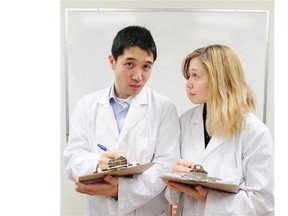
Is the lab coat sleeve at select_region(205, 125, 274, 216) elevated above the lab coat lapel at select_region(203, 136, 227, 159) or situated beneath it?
situated beneath

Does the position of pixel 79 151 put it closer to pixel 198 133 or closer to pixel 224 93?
pixel 198 133

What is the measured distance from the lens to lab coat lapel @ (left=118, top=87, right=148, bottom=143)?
137 cm

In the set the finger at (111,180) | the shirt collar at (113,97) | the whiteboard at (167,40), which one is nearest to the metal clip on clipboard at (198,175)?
the finger at (111,180)

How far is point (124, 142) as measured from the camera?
137 centimetres

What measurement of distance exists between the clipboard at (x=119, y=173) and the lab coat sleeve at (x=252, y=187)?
0.87ft

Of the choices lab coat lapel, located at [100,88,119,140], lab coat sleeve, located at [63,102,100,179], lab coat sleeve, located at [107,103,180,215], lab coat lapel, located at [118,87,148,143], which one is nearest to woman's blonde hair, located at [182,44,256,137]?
lab coat sleeve, located at [107,103,180,215]

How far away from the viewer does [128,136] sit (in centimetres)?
137

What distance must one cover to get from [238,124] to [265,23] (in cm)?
62

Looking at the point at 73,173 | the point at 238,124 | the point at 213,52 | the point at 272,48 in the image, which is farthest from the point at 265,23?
the point at 73,173

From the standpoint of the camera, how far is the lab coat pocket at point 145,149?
1345mm

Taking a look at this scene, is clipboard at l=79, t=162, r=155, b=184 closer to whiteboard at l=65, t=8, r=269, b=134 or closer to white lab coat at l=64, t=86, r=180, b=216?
white lab coat at l=64, t=86, r=180, b=216

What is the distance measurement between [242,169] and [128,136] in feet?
1.50

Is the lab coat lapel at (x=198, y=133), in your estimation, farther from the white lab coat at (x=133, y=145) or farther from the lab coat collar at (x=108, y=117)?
the lab coat collar at (x=108, y=117)

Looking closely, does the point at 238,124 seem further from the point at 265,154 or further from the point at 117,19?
the point at 117,19
